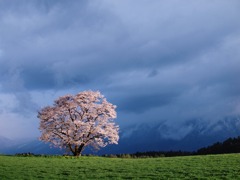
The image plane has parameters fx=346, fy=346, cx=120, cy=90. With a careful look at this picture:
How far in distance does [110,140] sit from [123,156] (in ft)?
20.1

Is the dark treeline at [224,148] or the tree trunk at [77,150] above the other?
the dark treeline at [224,148]

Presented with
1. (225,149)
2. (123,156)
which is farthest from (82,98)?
(225,149)

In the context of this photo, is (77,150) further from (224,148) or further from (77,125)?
(224,148)

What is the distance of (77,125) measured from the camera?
71438 mm

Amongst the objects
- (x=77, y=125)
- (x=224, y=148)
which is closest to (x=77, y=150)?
(x=77, y=125)

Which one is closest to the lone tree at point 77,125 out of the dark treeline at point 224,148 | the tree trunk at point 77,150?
the tree trunk at point 77,150

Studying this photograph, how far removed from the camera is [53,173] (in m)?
38.4

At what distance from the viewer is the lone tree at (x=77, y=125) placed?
237ft

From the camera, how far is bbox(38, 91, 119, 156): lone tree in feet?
237

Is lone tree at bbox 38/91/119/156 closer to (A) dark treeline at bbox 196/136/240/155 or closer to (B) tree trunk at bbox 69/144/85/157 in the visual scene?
(B) tree trunk at bbox 69/144/85/157

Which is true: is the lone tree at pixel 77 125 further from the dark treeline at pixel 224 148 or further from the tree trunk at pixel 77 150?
the dark treeline at pixel 224 148

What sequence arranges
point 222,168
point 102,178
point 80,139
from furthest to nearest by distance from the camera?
point 80,139 → point 222,168 → point 102,178

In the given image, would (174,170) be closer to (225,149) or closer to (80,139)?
(80,139)

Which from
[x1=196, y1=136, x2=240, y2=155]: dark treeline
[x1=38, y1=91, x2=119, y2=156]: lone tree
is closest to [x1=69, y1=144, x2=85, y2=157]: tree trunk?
[x1=38, y1=91, x2=119, y2=156]: lone tree
